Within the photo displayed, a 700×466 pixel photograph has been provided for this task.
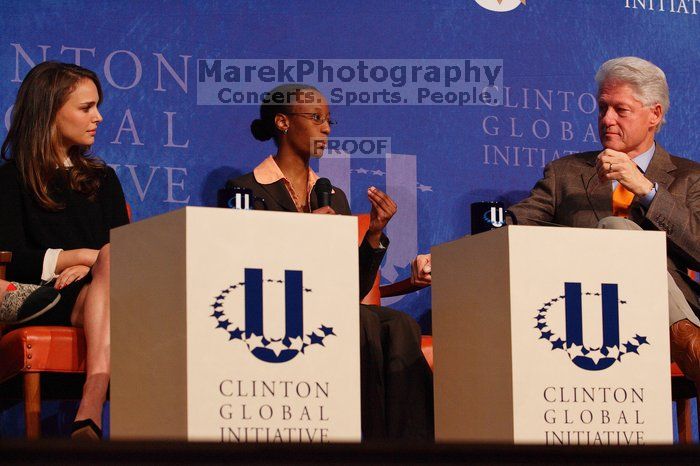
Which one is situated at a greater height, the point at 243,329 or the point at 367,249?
the point at 367,249

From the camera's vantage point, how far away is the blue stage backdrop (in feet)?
14.2

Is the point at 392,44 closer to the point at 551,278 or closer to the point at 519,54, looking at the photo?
the point at 519,54

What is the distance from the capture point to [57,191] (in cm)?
362

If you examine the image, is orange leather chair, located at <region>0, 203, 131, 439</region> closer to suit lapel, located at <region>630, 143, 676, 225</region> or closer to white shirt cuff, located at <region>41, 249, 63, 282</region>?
white shirt cuff, located at <region>41, 249, 63, 282</region>

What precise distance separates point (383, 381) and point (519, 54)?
6.42 ft

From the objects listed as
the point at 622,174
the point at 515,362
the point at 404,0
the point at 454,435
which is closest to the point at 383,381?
the point at 454,435

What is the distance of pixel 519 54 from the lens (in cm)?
469

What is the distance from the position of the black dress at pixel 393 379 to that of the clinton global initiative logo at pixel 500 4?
5.83 ft

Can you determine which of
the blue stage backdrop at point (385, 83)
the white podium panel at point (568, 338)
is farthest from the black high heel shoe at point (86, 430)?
the blue stage backdrop at point (385, 83)

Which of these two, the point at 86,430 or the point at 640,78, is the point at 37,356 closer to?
the point at 86,430

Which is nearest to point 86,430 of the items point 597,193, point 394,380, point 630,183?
point 394,380

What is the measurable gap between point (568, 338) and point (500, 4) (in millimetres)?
2449

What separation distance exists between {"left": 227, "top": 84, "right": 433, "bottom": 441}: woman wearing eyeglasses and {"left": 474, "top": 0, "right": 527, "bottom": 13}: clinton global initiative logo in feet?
2.77

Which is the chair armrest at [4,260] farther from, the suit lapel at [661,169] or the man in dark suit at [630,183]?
the suit lapel at [661,169]
